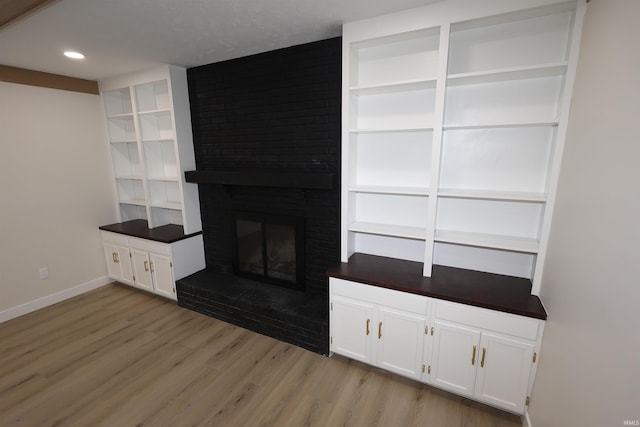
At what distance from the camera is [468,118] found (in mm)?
2088

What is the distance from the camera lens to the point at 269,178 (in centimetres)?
271

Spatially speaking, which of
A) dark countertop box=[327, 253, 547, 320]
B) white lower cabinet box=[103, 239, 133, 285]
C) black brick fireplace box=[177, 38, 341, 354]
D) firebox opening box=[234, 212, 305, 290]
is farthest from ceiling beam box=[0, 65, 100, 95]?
dark countertop box=[327, 253, 547, 320]

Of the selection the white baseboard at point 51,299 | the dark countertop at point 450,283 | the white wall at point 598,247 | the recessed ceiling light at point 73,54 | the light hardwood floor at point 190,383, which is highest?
the recessed ceiling light at point 73,54

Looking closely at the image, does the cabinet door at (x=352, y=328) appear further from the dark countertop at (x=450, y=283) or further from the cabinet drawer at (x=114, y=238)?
the cabinet drawer at (x=114, y=238)

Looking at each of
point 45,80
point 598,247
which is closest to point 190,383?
point 598,247

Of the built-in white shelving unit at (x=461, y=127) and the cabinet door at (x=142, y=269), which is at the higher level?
the built-in white shelving unit at (x=461, y=127)

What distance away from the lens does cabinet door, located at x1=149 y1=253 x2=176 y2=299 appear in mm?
3252

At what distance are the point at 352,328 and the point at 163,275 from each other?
7.63 feet

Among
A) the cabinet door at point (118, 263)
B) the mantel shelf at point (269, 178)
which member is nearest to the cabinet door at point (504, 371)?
the mantel shelf at point (269, 178)

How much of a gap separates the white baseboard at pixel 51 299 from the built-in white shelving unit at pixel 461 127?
3.49m

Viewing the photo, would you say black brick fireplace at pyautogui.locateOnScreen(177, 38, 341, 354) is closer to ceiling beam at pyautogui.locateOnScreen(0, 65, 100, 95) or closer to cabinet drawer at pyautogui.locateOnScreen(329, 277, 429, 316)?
cabinet drawer at pyautogui.locateOnScreen(329, 277, 429, 316)

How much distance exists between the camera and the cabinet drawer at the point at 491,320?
1.73m

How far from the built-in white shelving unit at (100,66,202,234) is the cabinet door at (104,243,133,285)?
18.2 inches

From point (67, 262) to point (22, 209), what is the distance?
0.77 meters
